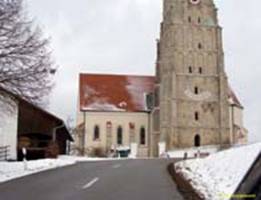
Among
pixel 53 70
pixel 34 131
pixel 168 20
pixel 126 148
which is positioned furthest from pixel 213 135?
pixel 53 70

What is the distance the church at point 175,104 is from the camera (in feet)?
244

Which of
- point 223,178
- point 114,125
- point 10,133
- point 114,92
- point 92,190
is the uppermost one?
point 114,92

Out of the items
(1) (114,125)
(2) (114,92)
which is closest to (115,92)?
(2) (114,92)

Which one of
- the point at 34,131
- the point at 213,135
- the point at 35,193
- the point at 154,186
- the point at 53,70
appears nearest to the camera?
the point at 35,193

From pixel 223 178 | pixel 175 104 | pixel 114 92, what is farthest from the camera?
pixel 114 92

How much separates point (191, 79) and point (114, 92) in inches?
589

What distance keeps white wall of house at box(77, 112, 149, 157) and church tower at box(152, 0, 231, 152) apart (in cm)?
305

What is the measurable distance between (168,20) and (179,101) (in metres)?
13.1

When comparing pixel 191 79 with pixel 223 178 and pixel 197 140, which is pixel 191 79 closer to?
pixel 197 140

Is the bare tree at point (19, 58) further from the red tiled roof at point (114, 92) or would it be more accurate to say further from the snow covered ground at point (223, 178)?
the red tiled roof at point (114, 92)

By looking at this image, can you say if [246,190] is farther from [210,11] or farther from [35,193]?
[210,11]

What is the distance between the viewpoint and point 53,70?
21719 millimetres

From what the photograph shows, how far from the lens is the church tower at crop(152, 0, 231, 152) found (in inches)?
2916

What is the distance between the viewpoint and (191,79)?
76.2 metres
